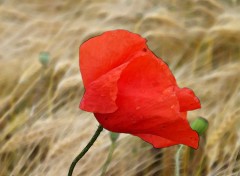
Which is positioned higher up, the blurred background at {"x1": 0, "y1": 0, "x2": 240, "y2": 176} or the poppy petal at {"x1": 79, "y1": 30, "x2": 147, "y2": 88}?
the poppy petal at {"x1": 79, "y1": 30, "x2": 147, "y2": 88}

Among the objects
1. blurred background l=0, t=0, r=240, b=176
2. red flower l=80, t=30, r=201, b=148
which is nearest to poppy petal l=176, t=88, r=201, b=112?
red flower l=80, t=30, r=201, b=148

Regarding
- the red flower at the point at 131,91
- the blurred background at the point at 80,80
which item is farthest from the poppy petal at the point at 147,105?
the blurred background at the point at 80,80

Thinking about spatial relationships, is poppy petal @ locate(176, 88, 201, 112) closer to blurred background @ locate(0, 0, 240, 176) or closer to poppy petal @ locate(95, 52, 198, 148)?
poppy petal @ locate(95, 52, 198, 148)

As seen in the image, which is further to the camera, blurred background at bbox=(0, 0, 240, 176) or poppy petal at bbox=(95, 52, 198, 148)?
blurred background at bbox=(0, 0, 240, 176)

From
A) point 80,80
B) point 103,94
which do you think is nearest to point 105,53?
point 103,94

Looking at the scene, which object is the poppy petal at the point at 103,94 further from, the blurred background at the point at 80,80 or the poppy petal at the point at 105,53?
the blurred background at the point at 80,80

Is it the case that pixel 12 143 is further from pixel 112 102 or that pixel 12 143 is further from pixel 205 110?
pixel 112 102

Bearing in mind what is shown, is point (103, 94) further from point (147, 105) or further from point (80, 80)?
point (80, 80)
